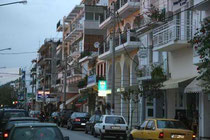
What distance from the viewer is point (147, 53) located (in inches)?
1359

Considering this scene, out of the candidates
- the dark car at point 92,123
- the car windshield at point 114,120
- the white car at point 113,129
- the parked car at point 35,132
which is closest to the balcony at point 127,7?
the dark car at point 92,123

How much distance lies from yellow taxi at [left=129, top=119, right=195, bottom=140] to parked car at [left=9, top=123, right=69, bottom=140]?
7307mm

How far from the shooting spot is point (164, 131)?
60.4ft

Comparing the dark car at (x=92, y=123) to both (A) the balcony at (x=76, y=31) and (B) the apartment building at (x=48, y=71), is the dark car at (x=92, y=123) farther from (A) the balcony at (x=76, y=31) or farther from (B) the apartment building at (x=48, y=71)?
(B) the apartment building at (x=48, y=71)

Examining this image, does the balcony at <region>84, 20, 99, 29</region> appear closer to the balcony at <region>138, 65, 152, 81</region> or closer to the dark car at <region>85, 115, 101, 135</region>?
the balcony at <region>138, 65, 152, 81</region>

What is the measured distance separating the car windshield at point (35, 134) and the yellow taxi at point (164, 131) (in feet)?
24.1

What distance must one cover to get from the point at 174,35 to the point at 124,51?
521 inches

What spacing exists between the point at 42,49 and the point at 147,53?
78.9 metres

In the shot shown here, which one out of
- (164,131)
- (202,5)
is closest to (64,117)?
(202,5)

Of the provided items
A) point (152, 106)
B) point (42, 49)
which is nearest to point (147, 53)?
point (152, 106)

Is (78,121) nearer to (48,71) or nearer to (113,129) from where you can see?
(113,129)

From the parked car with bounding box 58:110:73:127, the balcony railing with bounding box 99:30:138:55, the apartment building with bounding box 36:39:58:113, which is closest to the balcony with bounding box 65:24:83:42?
the balcony railing with bounding box 99:30:138:55

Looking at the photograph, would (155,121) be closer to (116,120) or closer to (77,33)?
(116,120)

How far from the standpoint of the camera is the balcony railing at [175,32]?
2759cm
